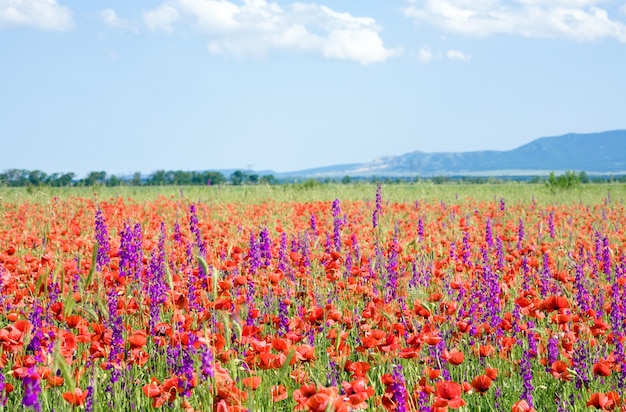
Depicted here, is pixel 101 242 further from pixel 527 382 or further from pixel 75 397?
pixel 527 382

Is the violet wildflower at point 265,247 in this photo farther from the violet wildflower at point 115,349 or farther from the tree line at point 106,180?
the tree line at point 106,180

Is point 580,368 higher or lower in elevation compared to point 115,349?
lower

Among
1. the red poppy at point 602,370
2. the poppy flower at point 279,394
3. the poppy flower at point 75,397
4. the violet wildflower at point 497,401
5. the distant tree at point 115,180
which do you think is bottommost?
the violet wildflower at point 497,401

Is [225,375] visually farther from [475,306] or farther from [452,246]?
[452,246]

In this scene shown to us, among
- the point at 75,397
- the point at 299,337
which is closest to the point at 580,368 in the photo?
the point at 299,337

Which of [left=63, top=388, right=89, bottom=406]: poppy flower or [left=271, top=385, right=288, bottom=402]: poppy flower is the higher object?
[left=63, top=388, right=89, bottom=406]: poppy flower

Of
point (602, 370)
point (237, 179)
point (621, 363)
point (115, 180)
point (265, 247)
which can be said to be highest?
point (115, 180)

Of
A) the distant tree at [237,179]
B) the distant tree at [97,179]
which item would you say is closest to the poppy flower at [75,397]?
the distant tree at [97,179]

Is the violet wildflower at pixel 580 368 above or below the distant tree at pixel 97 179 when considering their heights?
below

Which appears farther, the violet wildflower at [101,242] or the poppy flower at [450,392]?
the violet wildflower at [101,242]

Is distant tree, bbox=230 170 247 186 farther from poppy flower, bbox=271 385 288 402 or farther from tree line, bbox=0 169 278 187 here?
poppy flower, bbox=271 385 288 402

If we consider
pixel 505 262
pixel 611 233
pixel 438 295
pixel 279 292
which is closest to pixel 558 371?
pixel 438 295

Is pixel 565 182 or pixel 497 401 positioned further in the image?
pixel 565 182

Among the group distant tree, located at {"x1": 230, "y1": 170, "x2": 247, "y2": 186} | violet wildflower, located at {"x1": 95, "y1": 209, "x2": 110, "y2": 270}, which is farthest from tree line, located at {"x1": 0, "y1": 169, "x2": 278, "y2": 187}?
violet wildflower, located at {"x1": 95, "y1": 209, "x2": 110, "y2": 270}
